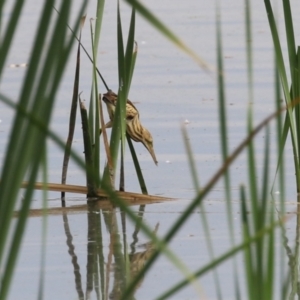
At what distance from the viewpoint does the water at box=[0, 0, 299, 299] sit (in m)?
3.23

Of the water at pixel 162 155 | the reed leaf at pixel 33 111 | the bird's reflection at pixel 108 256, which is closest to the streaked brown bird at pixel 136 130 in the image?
the water at pixel 162 155

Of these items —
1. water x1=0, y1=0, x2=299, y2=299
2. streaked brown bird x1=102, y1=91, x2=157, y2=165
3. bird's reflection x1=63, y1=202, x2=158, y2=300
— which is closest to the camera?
bird's reflection x1=63, y1=202, x2=158, y2=300

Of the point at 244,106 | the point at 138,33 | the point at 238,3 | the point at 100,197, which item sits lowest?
the point at 100,197

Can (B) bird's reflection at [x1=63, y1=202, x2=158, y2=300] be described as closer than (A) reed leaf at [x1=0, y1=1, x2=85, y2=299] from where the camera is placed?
No

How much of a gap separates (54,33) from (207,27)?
7214mm

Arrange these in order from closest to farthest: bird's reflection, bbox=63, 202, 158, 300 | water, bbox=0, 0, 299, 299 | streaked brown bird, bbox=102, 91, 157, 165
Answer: bird's reflection, bbox=63, 202, 158, 300, water, bbox=0, 0, 299, 299, streaked brown bird, bbox=102, 91, 157, 165

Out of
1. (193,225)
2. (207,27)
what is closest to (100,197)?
(193,225)

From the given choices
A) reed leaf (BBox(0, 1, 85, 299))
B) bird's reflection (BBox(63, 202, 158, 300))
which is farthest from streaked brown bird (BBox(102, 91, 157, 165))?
reed leaf (BBox(0, 1, 85, 299))

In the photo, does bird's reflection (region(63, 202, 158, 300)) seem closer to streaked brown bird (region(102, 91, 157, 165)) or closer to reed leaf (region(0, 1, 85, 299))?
streaked brown bird (region(102, 91, 157, 165))

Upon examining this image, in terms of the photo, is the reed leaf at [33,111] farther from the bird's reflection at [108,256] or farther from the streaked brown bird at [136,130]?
the streaked brown bird at [136,130]

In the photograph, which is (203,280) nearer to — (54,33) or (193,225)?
(193,225)

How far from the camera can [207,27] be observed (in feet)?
27.3

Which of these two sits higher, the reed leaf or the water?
the water

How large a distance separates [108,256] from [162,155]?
5.46 ft
